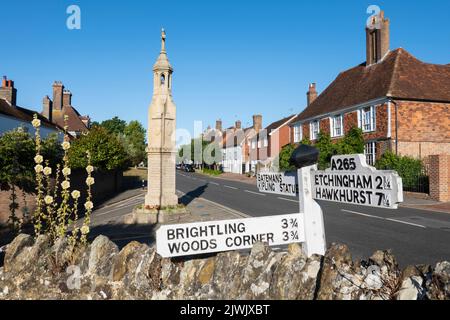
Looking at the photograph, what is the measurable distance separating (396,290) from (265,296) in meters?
0.96

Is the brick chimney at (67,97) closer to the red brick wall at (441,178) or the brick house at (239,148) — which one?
the brick house at (239,148)

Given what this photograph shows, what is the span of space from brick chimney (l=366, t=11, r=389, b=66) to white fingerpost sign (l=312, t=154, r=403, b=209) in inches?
1238

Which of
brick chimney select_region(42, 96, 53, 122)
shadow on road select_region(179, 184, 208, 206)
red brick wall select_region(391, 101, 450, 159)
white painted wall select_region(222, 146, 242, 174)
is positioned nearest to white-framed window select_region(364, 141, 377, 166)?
red brick wall select_region(391, 101, 450, 159)

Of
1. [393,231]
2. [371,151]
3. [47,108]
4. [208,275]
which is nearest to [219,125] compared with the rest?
[47,108]

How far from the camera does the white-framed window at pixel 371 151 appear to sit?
1077 inches

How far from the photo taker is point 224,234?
10.8 feet

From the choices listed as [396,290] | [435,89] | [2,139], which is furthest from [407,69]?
[396,290]

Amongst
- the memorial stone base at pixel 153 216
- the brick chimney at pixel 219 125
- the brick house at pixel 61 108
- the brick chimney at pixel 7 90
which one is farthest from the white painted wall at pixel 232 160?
the memorial stone base at pixel 153 216

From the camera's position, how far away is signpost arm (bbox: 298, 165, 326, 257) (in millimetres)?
3424

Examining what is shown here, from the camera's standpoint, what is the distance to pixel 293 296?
2621mm

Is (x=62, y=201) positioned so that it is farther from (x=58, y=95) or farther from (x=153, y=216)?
(x=58, y=95)

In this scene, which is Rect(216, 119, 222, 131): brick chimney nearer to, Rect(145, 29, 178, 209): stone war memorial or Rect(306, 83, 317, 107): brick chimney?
Rect(306, 83, 317, 107): brick chimney

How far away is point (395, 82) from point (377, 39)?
6290 millimetres

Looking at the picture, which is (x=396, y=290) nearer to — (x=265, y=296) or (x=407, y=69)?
(x=265, y=296)
